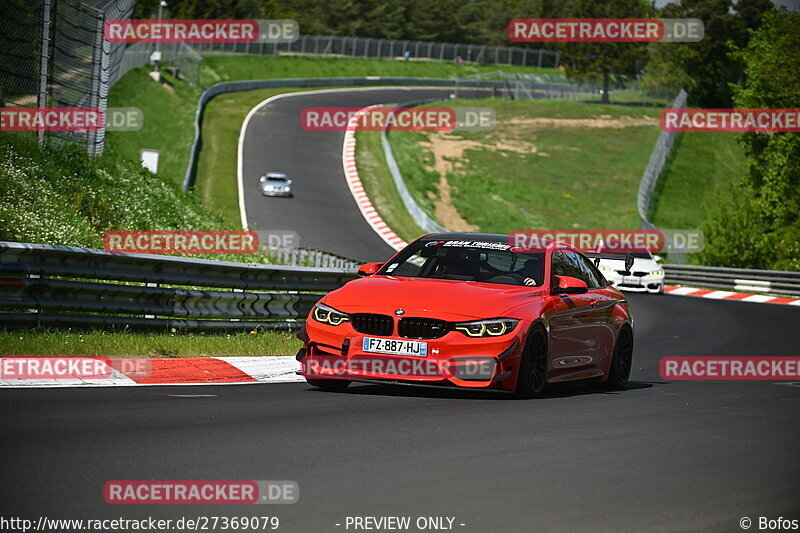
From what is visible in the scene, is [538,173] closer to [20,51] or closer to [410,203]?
[410,203]

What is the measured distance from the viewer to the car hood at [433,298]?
33.8ft

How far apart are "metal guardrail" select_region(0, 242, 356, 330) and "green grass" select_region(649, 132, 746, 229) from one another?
48353mm

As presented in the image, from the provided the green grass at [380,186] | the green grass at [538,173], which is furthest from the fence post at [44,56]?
the green grass at [538,173]

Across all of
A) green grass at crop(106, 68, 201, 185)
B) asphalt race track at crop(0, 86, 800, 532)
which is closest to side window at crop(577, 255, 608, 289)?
asphalt race track at crop(0, 86, 800, 532)

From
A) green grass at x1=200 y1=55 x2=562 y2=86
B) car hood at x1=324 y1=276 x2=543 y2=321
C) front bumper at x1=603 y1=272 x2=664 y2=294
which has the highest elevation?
green grass at x1=200 y1=55 x2=562 y2=86

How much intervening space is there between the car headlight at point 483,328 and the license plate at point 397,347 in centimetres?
34

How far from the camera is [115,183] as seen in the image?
20.7 m

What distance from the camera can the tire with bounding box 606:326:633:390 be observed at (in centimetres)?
1269

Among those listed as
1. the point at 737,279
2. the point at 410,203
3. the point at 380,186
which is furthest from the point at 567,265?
the point at 380,186

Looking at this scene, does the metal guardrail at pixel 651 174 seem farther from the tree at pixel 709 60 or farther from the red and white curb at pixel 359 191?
the tree at pixel 709 60

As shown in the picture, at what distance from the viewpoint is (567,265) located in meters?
12.1

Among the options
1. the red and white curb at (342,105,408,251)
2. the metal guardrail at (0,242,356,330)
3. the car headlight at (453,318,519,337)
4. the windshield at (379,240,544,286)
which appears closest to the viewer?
the car headlight at (453,318,519,337)

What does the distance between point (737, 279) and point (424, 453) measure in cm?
3437

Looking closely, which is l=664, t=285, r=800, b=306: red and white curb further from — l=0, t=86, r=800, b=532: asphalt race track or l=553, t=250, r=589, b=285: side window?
l=0, t=86, r=800, b=532: asphalt race track
